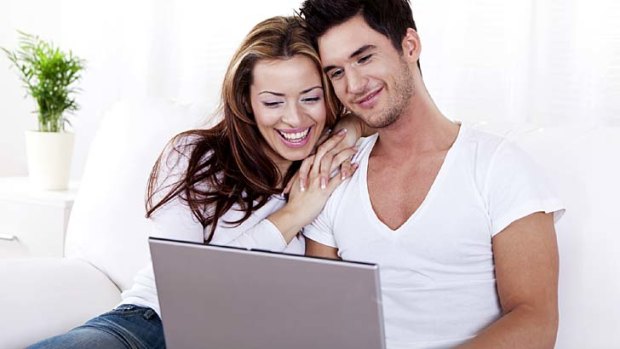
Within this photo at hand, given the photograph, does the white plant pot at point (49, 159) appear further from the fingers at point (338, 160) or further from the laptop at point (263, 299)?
the laptop at point (263, 299)

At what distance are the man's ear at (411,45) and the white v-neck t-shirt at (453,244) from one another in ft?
0.55

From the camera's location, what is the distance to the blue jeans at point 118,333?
1663 millimetres

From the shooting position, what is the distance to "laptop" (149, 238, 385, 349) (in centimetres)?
112

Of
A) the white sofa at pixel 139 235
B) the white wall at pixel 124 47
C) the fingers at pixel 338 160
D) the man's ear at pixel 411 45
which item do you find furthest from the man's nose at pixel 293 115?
the white wall at pixel 124 47

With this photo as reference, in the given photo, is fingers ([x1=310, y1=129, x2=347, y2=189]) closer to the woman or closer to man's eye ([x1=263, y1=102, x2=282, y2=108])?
the woman

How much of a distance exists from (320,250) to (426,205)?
0.28m

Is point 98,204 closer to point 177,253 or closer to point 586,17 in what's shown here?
point 177,253

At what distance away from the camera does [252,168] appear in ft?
6.14

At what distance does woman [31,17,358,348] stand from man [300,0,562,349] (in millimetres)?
76

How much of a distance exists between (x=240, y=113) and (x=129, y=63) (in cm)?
154

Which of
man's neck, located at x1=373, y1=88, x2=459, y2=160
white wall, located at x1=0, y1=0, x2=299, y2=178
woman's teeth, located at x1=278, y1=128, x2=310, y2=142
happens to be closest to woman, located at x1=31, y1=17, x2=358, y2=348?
woman's teeth, located at x1=278, y1=128, x2=310, y2=142

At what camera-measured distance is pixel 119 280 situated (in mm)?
2125

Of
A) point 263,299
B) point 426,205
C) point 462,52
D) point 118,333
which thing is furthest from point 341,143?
point 462,52

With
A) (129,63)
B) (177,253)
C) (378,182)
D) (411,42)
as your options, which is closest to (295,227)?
(378,182)
